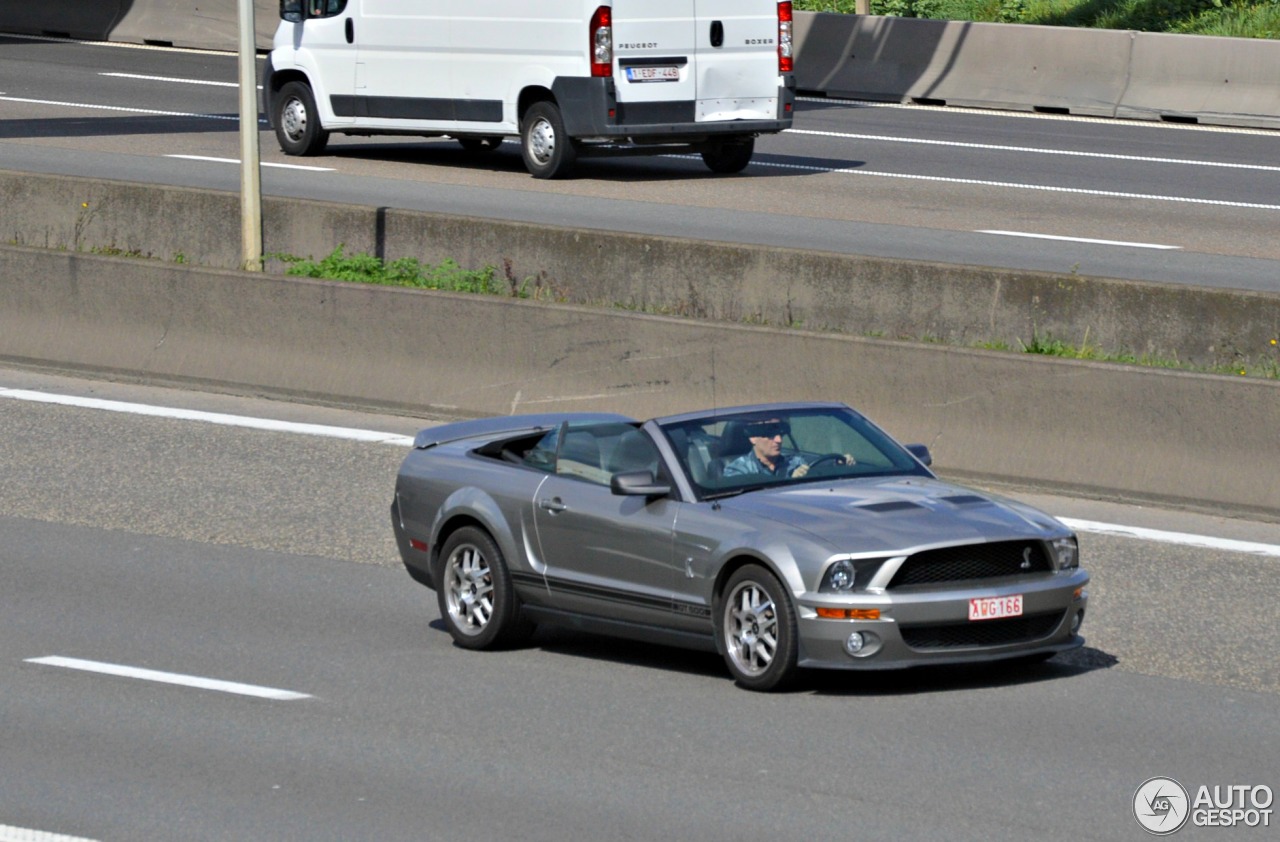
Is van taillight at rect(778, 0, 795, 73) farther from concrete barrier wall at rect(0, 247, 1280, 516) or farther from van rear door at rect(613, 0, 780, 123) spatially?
concrete barrier wall at rect(0, 247, 1280, 516)

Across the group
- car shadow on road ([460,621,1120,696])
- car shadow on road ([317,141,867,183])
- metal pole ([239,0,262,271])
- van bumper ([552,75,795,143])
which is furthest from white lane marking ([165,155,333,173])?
car shadow on road ([460,621,1120,696])

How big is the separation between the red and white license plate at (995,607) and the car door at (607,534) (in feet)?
4.16

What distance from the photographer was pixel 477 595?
9.85 metres

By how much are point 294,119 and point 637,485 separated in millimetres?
16967

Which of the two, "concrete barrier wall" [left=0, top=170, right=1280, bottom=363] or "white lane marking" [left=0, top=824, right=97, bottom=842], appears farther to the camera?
"concrete barrier wall" [left=0, top=170, right=1280, bottom=363]

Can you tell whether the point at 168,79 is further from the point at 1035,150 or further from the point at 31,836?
the point at 31,836

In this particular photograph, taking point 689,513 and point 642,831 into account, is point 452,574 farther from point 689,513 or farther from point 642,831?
point 642,831

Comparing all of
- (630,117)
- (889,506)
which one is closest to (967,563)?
(889,506)

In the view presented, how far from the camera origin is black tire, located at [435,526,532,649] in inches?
382

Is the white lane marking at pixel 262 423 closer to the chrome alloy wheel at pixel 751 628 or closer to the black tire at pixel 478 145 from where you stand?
the chrome alloy wheel at pixel 751 628

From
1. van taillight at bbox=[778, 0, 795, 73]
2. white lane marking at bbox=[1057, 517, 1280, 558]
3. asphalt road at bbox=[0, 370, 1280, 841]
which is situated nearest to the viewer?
asphalt road at bbox=[0, 370, 1280, 841]

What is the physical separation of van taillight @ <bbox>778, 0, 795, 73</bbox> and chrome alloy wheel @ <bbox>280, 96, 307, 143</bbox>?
5810 mm

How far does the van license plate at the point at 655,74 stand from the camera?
22125 millimetres

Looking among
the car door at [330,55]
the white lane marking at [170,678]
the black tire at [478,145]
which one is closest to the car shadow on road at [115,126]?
the car door at [330,55]
